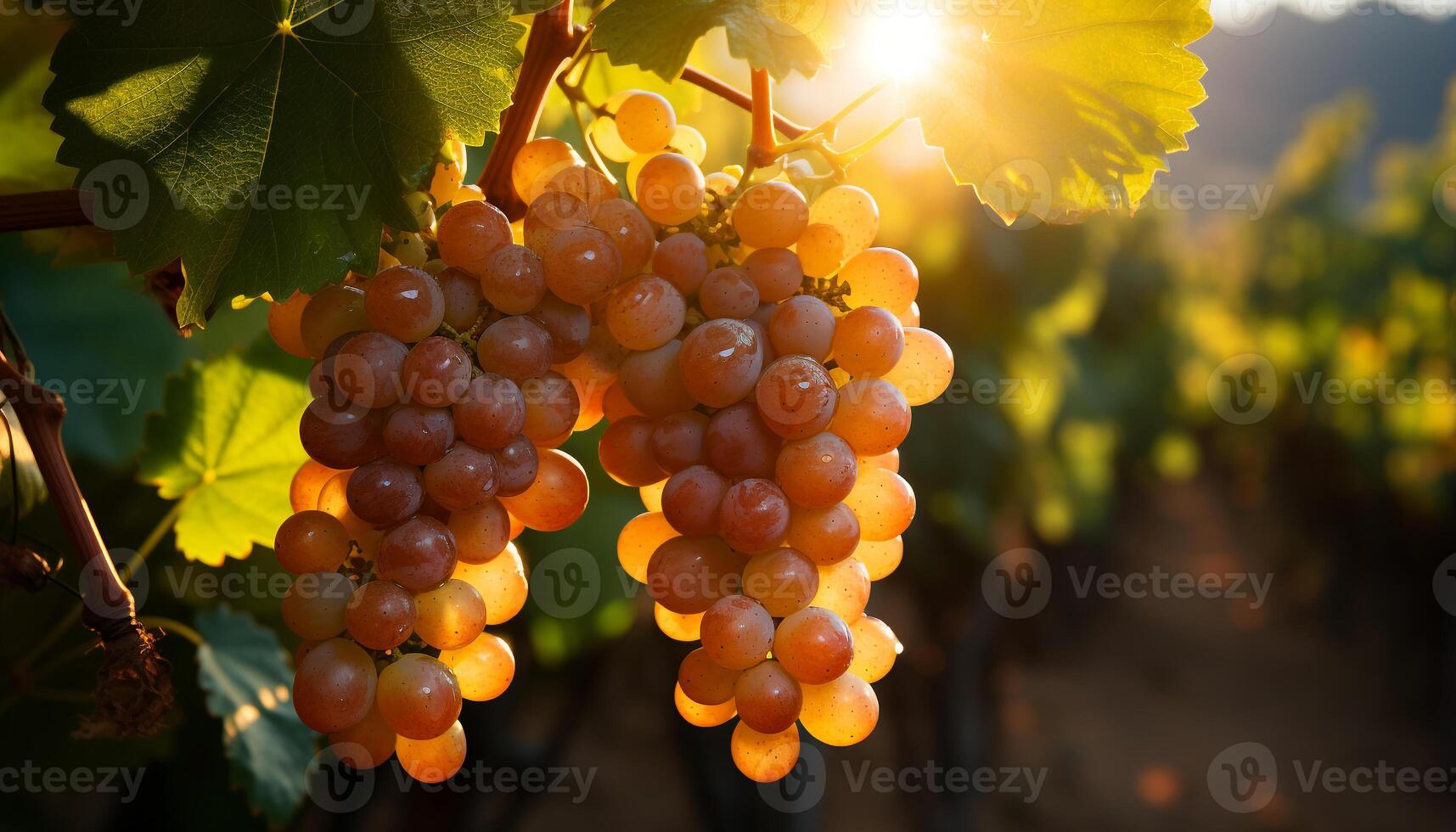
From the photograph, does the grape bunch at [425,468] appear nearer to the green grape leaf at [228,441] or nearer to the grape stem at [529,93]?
the grape stem at [529,93]

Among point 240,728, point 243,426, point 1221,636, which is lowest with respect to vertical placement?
point 240,728

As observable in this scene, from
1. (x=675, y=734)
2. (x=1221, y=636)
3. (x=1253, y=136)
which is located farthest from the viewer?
(x=1253, y=136)

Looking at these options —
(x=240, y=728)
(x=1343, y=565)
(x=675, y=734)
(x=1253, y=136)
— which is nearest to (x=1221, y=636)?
(x=1343, y=565)

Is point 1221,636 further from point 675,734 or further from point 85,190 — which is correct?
point 85,190

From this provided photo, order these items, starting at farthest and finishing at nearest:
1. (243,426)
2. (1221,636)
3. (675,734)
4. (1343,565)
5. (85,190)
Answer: (1221,636) → (1343,565) → (675,734) → (243,426) → (85,190)

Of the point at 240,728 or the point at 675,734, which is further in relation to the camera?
the point at 675,734
